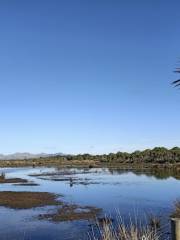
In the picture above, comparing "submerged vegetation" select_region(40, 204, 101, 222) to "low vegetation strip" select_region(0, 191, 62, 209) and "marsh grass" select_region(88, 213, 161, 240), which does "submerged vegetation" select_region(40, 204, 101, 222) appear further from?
"marsh grass" select_region(88, 213, 161, 240)

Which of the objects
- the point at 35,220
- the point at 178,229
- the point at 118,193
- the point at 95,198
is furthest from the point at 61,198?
the point at 178,229

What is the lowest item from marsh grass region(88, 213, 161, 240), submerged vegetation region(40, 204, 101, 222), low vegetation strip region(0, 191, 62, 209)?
submerged vegetation region(40, 204, 101, 222)

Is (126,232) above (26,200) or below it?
above

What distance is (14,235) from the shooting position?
1941 cm

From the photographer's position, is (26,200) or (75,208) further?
(26,200)

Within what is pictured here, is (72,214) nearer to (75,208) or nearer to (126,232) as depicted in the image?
(75,208)

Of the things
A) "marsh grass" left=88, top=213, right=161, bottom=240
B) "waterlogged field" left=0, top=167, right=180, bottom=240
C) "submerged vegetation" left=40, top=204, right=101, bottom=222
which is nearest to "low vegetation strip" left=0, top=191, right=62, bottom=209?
"waterlogged field" left=0, top=167, right=180, bottom=240

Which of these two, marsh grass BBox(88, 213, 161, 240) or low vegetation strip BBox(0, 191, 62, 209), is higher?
marsh grass BBox(88, 213, 161, 240)

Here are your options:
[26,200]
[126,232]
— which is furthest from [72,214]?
[126,232]

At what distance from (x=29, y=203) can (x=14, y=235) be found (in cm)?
1104

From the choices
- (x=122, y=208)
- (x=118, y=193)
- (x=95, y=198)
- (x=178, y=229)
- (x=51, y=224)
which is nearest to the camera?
(x=178, y=229)

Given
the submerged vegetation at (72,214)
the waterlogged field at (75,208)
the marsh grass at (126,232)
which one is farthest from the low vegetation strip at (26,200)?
the marsh grass at (126,232)

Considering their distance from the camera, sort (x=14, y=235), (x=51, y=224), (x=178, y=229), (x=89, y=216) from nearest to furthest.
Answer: (x=178, y=229) < (x=14, y=235) < (x=51, y=224) < (x=89, y=216)

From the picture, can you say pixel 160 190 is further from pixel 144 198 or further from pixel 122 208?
pixel 122 208
